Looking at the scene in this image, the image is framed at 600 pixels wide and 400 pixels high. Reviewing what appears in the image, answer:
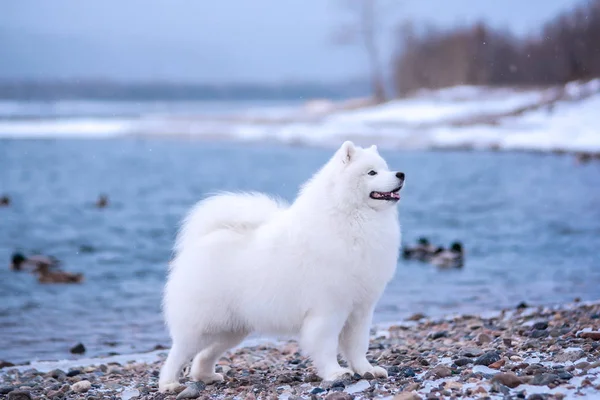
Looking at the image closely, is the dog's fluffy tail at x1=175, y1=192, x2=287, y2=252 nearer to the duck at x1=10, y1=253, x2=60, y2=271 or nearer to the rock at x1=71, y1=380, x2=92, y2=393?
the rock at x1=71, y1=380, x2=92, y2=393

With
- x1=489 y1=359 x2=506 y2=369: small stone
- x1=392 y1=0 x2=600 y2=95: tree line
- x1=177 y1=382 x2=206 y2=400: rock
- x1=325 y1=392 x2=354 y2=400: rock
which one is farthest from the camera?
x1=392 y1=0 x2=600 y2=95: tree line

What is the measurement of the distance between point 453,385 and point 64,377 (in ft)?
10.8

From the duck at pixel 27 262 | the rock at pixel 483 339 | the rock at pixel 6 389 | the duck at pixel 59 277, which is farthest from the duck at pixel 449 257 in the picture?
the rock at pixel 6 389

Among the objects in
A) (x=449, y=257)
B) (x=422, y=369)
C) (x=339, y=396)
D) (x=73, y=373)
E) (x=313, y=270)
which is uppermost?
(x=313, y=270)

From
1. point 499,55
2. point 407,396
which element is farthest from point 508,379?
point 499,55

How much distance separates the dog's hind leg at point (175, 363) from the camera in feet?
17.6

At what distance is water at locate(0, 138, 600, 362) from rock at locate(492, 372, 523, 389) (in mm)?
4308

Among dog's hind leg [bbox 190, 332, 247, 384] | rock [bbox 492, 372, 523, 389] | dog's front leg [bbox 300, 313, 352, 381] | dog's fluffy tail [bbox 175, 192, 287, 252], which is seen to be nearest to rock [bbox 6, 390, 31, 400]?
dog's hind leg [bbox 190, 332, 247, 384]

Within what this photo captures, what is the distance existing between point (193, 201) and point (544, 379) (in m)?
15.8

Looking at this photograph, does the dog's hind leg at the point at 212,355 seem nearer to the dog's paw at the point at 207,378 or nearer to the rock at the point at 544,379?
the dog's paw at the point at 207,378

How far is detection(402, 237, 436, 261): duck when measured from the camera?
12.3m

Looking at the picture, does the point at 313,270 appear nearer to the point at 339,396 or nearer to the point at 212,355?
the point at 339,396

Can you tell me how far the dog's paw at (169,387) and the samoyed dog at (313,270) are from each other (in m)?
0.27

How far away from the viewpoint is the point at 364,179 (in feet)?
16.6
